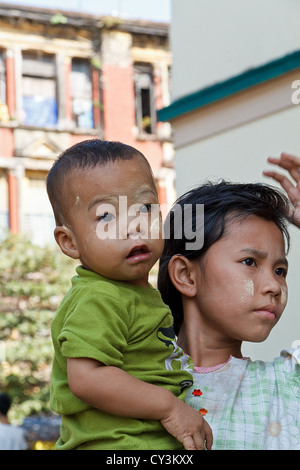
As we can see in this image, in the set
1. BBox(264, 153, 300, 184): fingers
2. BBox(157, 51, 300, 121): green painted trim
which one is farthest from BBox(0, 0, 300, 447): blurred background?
BBox(264, 153, 300, 184): fingers

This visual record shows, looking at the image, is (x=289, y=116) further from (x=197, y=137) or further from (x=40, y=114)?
(x=40, y=114)

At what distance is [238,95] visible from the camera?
4.46 m

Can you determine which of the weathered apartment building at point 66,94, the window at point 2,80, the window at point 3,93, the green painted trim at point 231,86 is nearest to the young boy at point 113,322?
the green painted trim at point 231,86

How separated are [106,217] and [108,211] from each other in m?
0.01

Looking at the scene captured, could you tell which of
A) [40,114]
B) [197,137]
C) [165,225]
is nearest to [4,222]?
[40,114]

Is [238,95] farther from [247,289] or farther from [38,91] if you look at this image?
[38,91]

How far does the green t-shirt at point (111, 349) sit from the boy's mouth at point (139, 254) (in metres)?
0.07

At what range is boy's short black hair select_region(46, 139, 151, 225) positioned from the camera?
163 cm

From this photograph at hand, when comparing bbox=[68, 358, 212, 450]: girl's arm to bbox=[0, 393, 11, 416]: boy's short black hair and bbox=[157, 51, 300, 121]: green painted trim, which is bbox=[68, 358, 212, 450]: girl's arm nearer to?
bbox=[157, 51, 300, 121]: green painted trim

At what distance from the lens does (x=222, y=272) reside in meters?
1.81

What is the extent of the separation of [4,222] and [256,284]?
49.2 ft

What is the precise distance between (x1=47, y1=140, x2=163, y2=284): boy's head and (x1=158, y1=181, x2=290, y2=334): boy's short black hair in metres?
0.28

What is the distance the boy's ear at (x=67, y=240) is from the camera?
1642 mm

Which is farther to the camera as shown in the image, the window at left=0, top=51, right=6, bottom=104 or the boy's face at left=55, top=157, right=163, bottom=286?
the window at left=0, top=51, right=6, bottom=104
